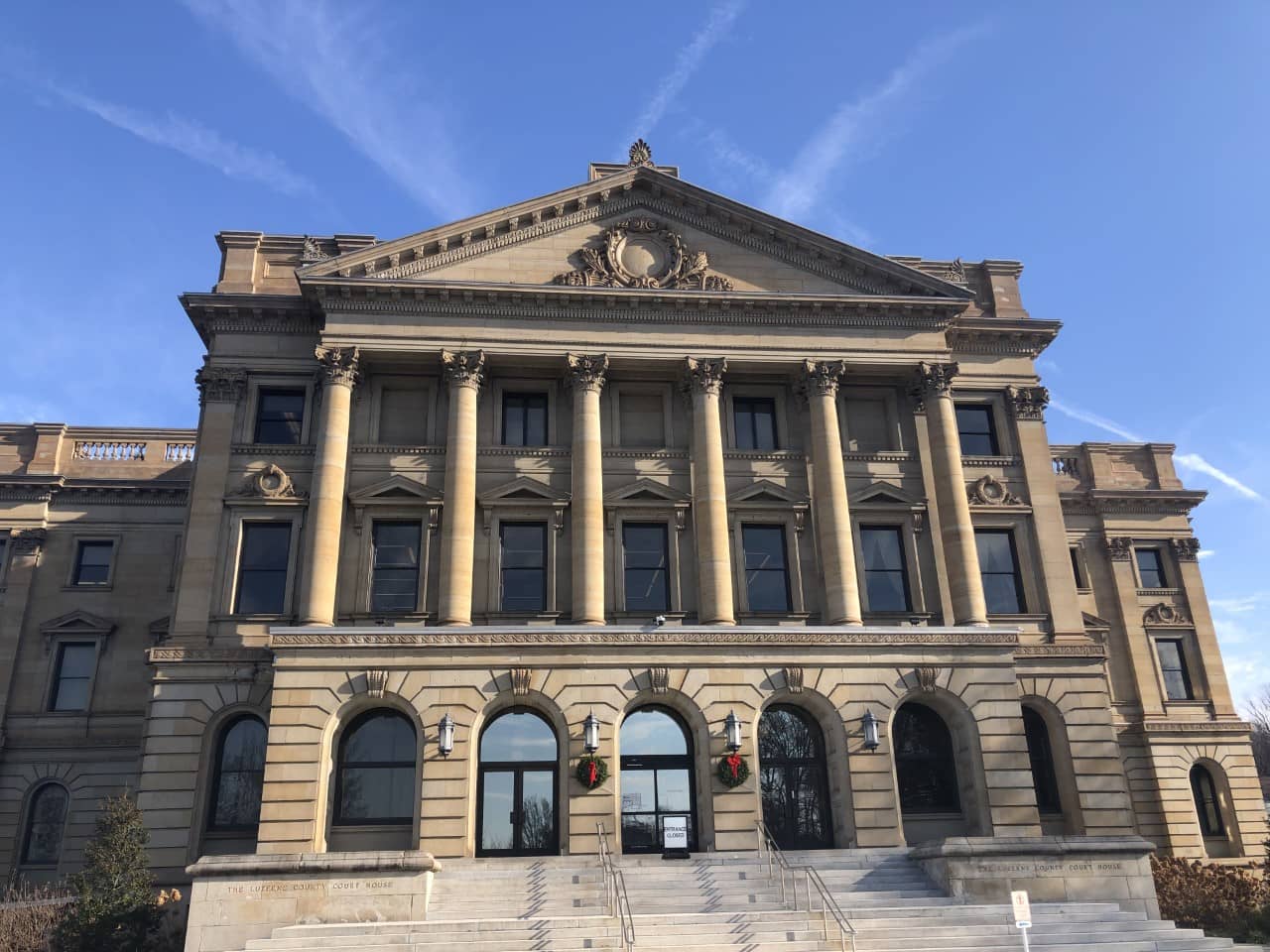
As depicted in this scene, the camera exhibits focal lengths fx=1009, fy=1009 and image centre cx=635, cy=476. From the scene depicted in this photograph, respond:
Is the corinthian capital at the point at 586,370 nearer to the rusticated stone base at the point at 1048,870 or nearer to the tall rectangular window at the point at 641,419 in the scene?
the tall rectangular window at the point at 641,419

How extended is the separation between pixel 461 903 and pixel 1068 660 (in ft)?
65.0

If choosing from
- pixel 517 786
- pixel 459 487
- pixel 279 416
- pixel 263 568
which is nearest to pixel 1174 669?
pixel 517 786

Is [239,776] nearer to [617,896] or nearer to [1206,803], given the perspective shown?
[617,896]

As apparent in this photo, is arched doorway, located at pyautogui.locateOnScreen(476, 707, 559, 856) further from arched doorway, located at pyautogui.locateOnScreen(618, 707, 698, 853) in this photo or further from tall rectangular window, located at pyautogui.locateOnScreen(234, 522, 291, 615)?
tall rectangular window, located at pyautogui.locateOnScreen(234, 522, 291, 615)

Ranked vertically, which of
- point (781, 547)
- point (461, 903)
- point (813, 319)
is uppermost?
point (813, 319)

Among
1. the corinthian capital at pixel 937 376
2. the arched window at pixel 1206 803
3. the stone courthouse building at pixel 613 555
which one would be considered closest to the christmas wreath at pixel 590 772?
the stone courthouse building at pixel 613 555

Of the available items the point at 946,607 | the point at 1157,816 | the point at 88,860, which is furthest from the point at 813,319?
the point at 1157,816

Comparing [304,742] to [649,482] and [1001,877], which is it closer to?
[649,482]

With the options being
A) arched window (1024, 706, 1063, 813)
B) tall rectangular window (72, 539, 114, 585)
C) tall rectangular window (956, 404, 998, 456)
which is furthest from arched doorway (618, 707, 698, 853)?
tall rectangular window (72, 539, 114, 585)

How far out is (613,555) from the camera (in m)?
30.8

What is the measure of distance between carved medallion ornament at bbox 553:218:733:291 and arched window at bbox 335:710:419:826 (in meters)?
14.8

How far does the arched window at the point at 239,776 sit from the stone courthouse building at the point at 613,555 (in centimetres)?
9

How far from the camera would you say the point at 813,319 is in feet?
110

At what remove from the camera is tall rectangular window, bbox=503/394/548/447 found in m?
32.6
